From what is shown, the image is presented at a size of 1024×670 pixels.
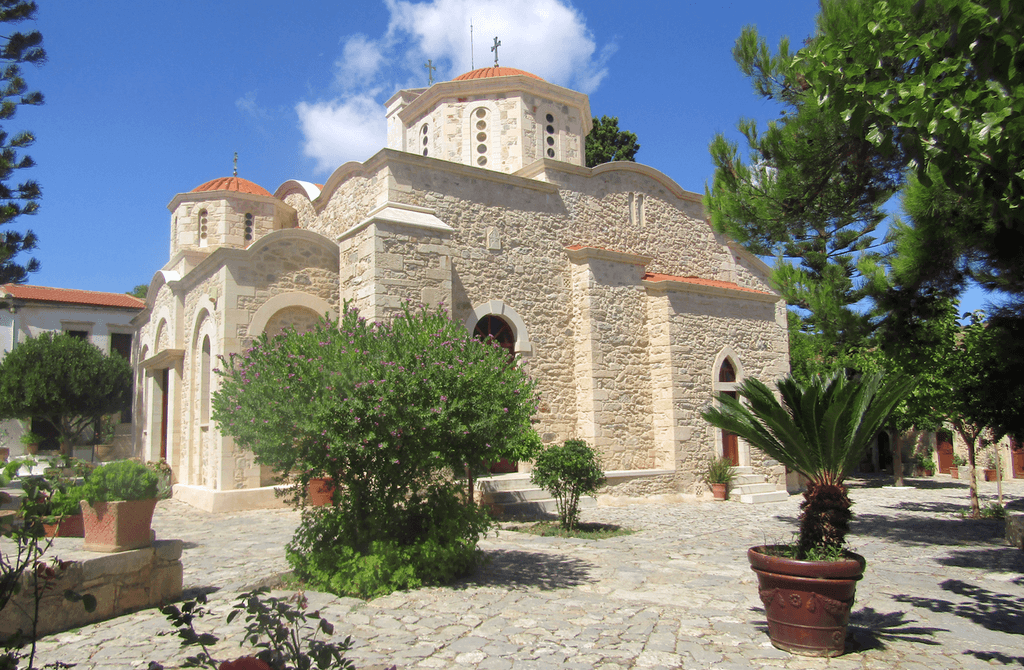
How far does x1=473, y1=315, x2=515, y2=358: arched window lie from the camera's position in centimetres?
1209

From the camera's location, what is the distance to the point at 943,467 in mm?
21922

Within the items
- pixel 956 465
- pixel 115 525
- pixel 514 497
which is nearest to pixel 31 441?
pixel 514 497

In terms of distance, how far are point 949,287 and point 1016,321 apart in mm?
951

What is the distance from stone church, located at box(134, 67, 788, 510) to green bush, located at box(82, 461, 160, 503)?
497cm

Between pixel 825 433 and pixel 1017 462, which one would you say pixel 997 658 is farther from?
pixel 1017 462

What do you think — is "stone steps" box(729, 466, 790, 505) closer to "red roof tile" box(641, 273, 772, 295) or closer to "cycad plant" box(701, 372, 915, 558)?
"red roof tile" box(641, 273, 772, 295)

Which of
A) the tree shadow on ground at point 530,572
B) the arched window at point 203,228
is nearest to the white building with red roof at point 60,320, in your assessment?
the arched window at point 203,228

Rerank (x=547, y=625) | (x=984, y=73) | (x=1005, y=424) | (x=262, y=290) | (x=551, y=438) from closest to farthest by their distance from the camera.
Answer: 1. (x=984, y=73)
2. (x=547, y=625)
3. (x=1005, y=424)
4. (x=262, y=290)
5. (x=551, y=438)

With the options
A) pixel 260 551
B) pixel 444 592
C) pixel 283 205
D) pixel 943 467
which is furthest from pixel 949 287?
pixel 943 467

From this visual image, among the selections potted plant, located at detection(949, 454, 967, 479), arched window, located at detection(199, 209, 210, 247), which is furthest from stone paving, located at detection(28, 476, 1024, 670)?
potted plant, located at detection(949, 454, 967, 479)

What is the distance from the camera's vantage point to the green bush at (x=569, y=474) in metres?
9.19

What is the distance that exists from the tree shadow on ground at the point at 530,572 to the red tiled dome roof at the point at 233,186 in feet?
39.0

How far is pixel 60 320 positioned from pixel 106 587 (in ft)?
74.7

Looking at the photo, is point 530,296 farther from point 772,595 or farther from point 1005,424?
point 772,595
